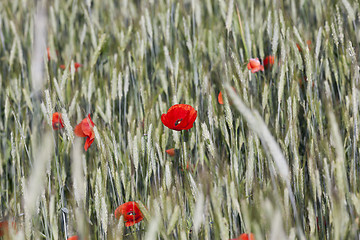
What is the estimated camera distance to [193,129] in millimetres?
719

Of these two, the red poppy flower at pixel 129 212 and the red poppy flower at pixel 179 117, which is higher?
the red poppy flower at pixel 179 117

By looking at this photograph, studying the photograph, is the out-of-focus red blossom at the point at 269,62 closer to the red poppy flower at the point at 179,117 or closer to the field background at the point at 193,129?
the field background at the point at 193,129

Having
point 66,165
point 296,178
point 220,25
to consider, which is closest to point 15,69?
point 66,165

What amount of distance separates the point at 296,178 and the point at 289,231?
0.13m

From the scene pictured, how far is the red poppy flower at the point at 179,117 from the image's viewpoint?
1.97 ft

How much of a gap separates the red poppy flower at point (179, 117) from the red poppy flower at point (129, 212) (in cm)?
13

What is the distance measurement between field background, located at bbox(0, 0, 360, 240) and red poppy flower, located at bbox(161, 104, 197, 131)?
4cm

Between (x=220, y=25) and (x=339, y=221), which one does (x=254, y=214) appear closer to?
(x=339, y=221)

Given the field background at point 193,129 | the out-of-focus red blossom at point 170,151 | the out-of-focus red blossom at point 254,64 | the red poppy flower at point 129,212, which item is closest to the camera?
the field background at point 193,129

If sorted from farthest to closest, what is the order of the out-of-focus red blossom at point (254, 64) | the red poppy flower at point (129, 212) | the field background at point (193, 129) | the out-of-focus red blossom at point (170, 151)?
1. the out-of-focus red blossom at point (254, 64)
2. the out-of-focus red blossom at point (170, 151)
3. the red poppy flower at point (129, 212)
4. the field background at point (193, 129)

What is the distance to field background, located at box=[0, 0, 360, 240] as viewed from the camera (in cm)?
43

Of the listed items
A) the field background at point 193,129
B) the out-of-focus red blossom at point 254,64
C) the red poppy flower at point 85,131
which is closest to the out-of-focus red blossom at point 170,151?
the field background at point 193,129

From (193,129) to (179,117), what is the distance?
116mm

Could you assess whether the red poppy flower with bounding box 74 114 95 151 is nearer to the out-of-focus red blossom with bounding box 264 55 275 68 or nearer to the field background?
the field background
